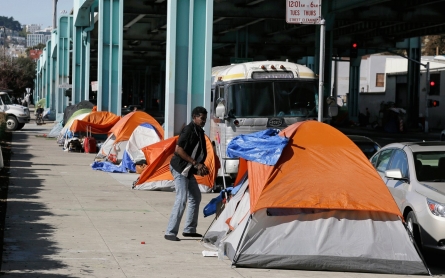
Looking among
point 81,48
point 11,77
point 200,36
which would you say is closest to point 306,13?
point 200,36

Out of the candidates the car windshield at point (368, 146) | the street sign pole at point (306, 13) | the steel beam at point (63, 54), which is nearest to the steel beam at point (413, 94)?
the steel beam at point (63, 54)

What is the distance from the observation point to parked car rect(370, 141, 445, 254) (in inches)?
413

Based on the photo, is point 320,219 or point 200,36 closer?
point 320,219

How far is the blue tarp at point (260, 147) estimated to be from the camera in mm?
10555

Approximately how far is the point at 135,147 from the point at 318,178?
14.5m

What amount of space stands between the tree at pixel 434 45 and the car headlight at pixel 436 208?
87.2 m

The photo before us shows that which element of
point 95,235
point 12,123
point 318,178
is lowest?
point 12,123

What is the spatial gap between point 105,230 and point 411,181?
4624 mm

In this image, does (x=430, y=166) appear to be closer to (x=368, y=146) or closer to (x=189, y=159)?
(x=189, y=159)

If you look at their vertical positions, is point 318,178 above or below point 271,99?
below

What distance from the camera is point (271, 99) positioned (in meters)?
20.9

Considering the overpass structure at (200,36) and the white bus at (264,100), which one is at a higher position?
the overpass structure at (200,36)

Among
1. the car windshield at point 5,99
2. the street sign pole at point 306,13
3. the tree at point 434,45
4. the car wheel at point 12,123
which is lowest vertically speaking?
the car wheel at point 12,123

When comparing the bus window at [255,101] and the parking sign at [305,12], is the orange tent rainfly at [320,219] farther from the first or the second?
the bus window at [255,101]
